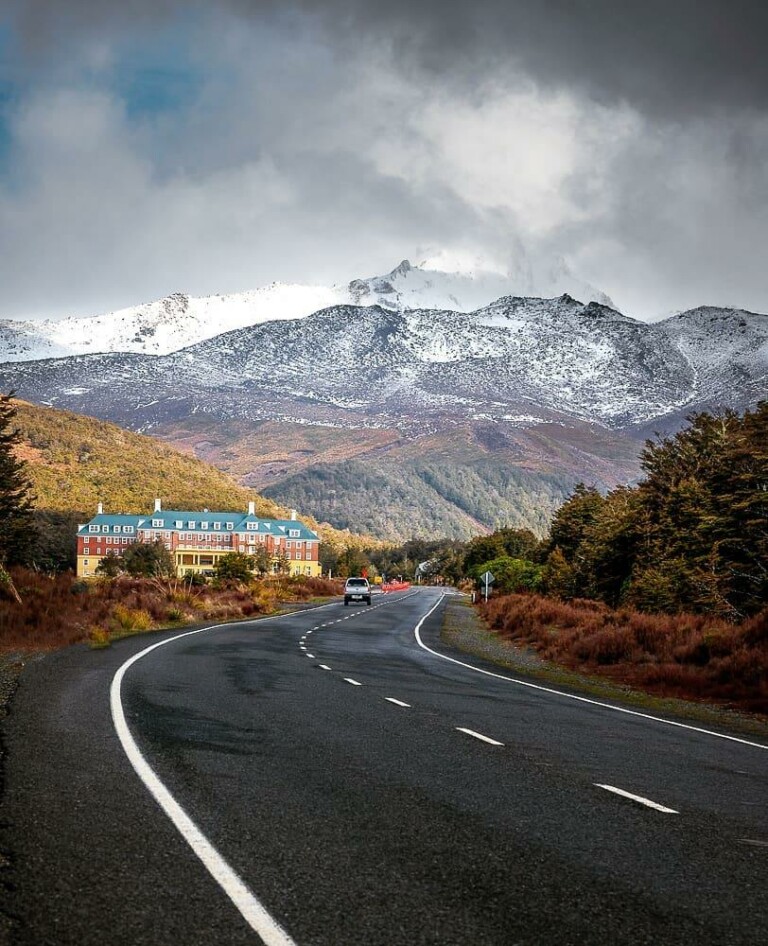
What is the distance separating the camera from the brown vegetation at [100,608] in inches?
957

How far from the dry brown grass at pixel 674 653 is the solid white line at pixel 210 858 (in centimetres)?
1195

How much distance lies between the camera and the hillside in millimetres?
150000

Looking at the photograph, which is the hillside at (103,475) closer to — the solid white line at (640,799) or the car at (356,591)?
the car at (356,591)

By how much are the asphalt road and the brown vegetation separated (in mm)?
11210

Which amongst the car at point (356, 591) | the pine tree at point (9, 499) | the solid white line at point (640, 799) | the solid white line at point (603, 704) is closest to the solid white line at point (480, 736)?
the solid white line at point (640, 799)

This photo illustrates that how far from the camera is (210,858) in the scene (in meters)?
5.73

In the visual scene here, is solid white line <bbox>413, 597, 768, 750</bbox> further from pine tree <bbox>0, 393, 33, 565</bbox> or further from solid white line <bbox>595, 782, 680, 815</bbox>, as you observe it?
pine tree <bbox>0, 393, 33, 565</bbox>

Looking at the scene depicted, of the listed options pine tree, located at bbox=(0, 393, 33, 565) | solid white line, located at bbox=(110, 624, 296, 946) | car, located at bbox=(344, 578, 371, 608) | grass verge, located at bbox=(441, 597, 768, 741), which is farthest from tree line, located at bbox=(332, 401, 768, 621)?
pine tree, located at bbox=(0, 393, 33, 565)

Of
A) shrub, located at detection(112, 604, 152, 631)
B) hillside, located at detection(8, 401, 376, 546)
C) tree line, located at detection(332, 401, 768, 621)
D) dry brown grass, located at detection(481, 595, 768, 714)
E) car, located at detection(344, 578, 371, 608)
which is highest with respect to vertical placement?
hillside, located at detection(8, 401, 376, 546)

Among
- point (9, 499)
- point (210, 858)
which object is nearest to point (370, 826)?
point (210, 858)

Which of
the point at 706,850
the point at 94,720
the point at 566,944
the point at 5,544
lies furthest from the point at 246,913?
the point at 5,544

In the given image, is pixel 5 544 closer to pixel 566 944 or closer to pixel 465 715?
pixel 465 715

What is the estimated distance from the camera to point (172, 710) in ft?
40.7

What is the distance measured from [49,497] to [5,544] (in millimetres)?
94130
